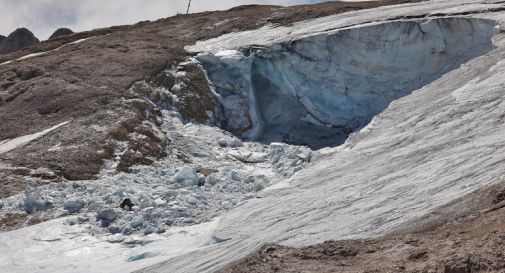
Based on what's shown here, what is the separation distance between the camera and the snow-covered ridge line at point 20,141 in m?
22.5

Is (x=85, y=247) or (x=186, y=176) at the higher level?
(x=186, y=176)

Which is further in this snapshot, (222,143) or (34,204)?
(222,143)

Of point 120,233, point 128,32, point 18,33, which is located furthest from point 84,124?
point 18,33

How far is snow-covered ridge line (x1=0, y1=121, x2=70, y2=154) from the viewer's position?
73.8 ft

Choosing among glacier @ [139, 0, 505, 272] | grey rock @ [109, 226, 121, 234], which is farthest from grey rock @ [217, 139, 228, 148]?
grey rock @ [109, 226, 121, 234]

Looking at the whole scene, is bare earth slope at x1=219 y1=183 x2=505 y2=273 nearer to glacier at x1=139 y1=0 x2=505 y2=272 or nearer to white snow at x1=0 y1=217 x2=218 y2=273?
glacier at x1=139 y1=0 x2=505 y2=272

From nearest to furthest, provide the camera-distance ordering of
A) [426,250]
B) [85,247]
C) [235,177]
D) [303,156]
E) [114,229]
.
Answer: [426,250] < [85,247] < [114,229] < [235,177] < [303,156]

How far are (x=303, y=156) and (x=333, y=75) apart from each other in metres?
6.81

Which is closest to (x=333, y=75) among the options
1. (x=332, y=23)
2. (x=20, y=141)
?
(x=332, y=23)

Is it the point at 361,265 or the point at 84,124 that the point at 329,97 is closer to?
the point at 84,124

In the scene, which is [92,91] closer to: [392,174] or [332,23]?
[332,23]

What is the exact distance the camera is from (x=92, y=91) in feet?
84.8

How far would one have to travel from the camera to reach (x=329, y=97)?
25875 millimetres

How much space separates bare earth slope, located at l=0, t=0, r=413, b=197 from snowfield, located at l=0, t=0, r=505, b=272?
0.89 metres
